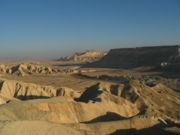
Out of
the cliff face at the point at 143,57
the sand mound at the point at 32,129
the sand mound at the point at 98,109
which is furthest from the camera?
the cliff face at the point at 143,57

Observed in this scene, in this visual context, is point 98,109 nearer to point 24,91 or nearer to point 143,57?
point 24,91

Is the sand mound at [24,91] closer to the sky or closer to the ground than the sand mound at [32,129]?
closer to the ground

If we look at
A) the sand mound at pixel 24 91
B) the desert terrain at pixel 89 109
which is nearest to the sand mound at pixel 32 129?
the desert terrain at pixel 89 109

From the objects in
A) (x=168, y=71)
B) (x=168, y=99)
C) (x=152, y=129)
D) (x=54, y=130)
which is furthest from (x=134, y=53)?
(x=54, y=130)

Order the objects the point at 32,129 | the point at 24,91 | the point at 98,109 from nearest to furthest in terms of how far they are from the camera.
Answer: the point at 32,129 < the point at 98,109 < the point at 24,91

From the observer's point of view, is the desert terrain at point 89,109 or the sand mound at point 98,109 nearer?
the desert terrain at point 89,109

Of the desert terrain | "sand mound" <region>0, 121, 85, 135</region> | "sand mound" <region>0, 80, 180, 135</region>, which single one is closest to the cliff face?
the desert terrain

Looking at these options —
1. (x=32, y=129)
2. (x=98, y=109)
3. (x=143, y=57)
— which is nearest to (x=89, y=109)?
(x=98, y=109)

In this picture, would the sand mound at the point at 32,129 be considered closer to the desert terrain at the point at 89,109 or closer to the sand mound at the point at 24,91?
the desert terrain at the point at 89,109
